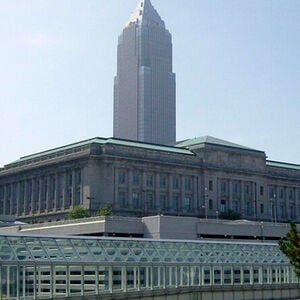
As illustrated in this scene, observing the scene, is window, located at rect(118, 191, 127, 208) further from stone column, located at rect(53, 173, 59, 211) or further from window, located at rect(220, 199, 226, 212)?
window, located at rect(220, 199, 226, 212)

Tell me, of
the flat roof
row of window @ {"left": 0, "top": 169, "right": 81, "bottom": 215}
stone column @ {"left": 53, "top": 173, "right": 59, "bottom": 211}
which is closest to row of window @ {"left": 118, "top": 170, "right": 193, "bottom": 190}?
the flat roof

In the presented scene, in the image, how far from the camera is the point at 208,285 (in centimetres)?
5981

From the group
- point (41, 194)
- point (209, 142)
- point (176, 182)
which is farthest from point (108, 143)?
point (209, 142)

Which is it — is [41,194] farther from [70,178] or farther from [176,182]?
[176,182]

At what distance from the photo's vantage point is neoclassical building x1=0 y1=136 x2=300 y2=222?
468 ft

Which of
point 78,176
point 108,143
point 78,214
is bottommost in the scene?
point 78,214

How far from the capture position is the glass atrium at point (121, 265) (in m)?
47.1

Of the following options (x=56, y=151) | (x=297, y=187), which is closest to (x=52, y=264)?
(x=56, y=151)

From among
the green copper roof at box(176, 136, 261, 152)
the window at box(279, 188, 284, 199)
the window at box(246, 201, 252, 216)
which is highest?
the green copper roof at box(176, 136, 261, 152)

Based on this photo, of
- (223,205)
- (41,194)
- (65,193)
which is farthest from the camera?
(223,205)

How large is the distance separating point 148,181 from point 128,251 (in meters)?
93.7

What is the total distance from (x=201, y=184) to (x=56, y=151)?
111 feet

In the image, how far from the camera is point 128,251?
55844 millimetres

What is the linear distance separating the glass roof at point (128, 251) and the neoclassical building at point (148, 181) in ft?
242
